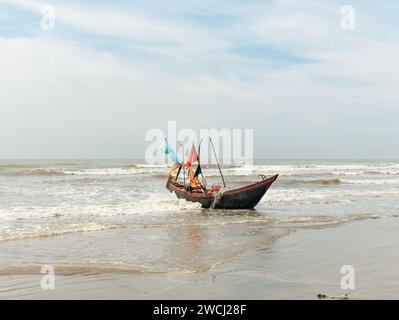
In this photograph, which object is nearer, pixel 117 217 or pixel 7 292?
pixel 7 292

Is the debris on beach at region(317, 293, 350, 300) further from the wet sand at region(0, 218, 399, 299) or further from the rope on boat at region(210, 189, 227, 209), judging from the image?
the rope on boat at region(210, 189, 227, 209)

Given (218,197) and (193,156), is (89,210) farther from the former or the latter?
(218,197)

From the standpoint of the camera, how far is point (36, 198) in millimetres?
22359

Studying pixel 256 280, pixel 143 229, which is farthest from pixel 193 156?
pixel 256 280

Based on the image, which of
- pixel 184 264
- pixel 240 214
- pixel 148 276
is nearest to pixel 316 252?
pixel 184 264

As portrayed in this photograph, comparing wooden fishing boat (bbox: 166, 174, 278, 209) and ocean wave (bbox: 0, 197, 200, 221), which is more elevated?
wooden fishing boat (bbox: 166, 174, 278, 209)

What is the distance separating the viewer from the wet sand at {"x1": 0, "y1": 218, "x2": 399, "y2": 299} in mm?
6934

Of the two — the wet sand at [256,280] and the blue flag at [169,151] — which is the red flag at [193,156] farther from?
the wet sand at [256,280]

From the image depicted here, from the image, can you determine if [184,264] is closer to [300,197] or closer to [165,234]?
[165,234]

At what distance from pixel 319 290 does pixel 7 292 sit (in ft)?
15.5

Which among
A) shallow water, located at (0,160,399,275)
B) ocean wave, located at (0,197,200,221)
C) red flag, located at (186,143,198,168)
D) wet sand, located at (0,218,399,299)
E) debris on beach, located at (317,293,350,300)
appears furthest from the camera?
red flag, located at (186,143,198,168)

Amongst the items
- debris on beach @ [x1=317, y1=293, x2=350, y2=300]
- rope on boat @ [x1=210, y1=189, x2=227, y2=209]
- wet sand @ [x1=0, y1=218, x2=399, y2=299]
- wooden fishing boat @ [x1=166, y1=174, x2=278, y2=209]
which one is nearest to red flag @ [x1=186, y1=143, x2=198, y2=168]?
wooden fishing boat @ [x1=166, y1=174, x2=278, y2=209]
